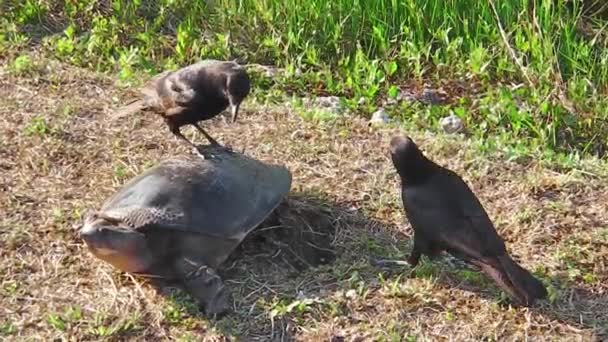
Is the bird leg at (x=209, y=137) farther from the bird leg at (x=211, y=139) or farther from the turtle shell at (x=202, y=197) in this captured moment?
the turtle shell at (x=202, y=197)

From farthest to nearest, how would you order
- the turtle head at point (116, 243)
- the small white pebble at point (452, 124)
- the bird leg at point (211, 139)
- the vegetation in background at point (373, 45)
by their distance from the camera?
1. the vegetation in background at point (373, 45)
2. the small white pebble at point (452, 124)
3. the bird leg at point (211, 139)
4. the turtle head at point (116, 243)

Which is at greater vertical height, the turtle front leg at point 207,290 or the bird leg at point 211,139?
the turtle front leg at point 207,290

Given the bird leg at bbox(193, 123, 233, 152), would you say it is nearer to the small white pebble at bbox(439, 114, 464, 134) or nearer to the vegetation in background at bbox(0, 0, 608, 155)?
the vegetation in background at bbox(0, 0, 608, 155)

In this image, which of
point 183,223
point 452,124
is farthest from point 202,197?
point 452,124

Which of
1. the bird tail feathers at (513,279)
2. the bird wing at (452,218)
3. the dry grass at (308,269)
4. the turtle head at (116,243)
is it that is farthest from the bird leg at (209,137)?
the bird tail feathers at (513,279)

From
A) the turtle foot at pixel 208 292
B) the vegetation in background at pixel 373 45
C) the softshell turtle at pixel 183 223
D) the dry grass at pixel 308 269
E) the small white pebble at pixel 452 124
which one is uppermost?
the softshell turtle at pixel 183 223

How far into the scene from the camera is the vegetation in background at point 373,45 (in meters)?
7.59

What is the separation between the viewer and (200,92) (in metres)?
5.76

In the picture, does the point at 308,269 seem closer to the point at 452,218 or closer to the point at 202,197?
the point at 202,197

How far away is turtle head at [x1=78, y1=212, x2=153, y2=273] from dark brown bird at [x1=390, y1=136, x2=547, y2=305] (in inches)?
46.4

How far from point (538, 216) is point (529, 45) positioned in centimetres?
227

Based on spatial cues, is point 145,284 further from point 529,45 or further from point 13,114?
point 529,45

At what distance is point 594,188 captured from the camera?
623 centimetres

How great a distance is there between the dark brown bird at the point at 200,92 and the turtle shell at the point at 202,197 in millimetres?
259
